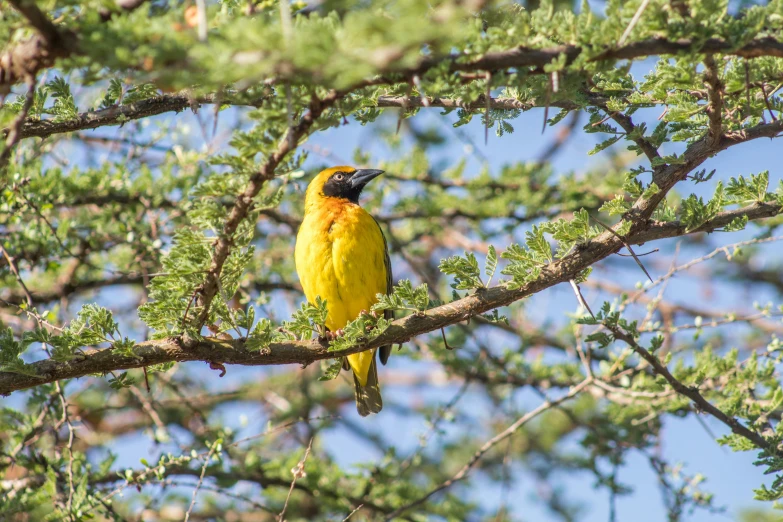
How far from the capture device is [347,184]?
4.77m

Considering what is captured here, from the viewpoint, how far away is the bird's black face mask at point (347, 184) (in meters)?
4.68

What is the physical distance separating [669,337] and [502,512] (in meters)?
1.71

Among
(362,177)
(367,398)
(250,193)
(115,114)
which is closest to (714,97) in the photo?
(250,193)

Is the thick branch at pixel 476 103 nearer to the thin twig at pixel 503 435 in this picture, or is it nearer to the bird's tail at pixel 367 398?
the thin twig at pixel 503 435

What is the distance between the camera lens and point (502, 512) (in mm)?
4848

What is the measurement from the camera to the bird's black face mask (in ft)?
15.4

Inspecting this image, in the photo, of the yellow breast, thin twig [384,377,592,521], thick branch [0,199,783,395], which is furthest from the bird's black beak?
thick branch [0,199,783,395]

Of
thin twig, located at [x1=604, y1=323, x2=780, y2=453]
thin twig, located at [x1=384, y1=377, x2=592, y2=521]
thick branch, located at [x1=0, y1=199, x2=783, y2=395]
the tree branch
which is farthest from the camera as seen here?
thin twig, located at [x1=384, y1=377, x2=592, y2=521]

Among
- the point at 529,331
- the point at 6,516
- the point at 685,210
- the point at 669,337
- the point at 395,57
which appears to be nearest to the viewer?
the point at 395,57

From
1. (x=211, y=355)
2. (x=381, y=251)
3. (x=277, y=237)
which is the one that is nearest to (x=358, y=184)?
(x=381, y=251)

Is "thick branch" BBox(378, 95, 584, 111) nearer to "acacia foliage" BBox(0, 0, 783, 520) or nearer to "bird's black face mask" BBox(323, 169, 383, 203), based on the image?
"acacia foliage" BBox(0, 0, 783, 520)

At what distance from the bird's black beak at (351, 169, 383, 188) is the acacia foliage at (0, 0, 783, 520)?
0.64 meters

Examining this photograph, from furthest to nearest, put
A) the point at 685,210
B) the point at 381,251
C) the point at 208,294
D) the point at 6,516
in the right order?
the point at 381,251 → the point at 6,516 → the point at 685,210 → the point at 208,294

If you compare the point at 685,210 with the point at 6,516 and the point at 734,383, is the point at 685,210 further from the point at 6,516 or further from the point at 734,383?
the point at 6,516
